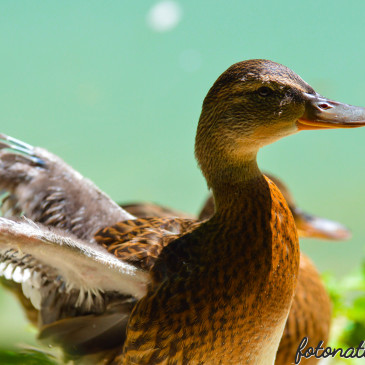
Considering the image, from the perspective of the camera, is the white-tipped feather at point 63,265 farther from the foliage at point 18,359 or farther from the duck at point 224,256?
the foliage at point 18,359

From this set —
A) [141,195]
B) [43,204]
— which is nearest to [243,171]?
[43,204]

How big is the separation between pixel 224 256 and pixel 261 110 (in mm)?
316

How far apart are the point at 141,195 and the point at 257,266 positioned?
2.34 m

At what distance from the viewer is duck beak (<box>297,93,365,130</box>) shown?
3.45ft

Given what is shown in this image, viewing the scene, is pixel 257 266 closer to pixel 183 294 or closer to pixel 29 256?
pixel 183 294

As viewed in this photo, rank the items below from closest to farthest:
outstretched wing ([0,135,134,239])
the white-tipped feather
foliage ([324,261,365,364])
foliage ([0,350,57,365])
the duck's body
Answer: foliage ([0,350,57,365])
the white-tipped feather
the duck's body
outstretched wing ([0,135,134,239])
foliage ([324,261,365,364])

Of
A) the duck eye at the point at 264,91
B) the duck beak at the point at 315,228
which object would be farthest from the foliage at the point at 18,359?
the duck beak at the point at 315,228

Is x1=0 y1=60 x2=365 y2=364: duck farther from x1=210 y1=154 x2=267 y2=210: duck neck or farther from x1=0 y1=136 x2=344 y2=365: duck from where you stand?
x1=0 y1=136 x2=344 y2=365: duck

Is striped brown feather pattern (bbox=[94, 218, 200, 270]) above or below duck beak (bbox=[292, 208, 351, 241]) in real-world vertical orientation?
below

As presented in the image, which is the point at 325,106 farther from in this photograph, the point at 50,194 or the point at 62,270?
the point at 50,194

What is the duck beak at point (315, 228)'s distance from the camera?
7.40 feet

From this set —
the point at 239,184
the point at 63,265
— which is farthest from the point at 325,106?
the point at 63,265

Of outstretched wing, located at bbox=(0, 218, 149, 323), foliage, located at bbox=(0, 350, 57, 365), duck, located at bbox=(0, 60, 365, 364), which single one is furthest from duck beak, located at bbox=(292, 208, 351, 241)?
foliage, located at bbox=(0, 350, 57, 365)

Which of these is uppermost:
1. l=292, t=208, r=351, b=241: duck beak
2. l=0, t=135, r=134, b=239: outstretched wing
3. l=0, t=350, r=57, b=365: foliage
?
l=292, t=208, r=351, b=241: duck beak
